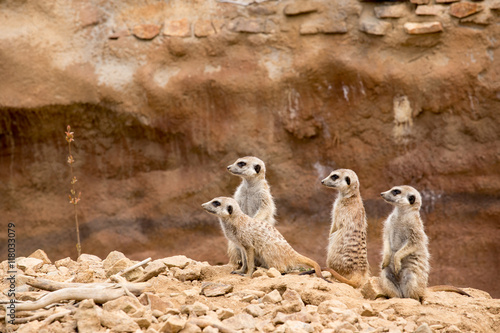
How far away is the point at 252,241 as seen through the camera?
4.21 meters

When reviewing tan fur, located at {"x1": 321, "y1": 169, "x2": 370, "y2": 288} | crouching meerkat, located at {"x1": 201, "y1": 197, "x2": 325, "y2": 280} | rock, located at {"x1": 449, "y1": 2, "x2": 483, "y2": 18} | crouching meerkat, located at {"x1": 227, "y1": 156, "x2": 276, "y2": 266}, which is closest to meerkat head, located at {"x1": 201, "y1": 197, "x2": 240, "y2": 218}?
crouching meerkat, located at {"x1": 201, "y1": 197, "x2": 325, "y2": 280}

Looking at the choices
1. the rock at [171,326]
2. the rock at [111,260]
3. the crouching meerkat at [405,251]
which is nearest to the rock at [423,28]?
the crouching meerkat at [405,251]

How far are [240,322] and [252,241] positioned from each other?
1.16 meters

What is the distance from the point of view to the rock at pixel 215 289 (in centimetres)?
355

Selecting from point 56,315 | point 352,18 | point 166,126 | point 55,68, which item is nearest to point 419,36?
point 352,18

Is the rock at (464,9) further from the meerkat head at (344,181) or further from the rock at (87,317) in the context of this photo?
the rock at (87,317)

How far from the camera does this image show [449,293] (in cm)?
433

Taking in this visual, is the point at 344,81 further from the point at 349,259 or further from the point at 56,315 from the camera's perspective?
the point at 56,315

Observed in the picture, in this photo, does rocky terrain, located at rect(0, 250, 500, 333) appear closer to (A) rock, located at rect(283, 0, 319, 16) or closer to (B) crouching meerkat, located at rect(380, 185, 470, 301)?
(B) crouching meerkat, located at rect(380, 185, 470, 301)

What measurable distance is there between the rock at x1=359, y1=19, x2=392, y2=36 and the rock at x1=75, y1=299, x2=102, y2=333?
14.7 feet

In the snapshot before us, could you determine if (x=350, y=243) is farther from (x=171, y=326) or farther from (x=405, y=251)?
(x=171, y=326)

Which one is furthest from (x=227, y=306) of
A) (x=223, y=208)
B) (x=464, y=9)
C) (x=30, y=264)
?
(x=464, y=9)

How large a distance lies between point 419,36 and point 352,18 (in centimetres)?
68

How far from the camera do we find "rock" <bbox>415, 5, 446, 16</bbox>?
6.42 meters
